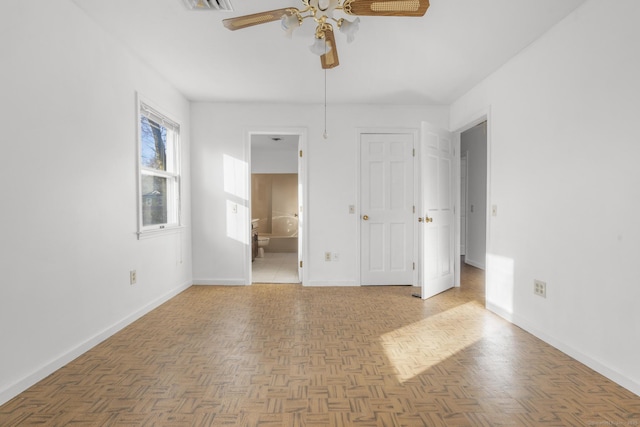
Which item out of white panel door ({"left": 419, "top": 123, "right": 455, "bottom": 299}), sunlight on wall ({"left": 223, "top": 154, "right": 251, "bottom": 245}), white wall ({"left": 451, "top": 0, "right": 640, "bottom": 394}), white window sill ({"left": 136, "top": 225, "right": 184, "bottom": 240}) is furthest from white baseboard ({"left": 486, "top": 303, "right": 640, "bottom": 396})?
white window sill ({"left": 136, "top": 225, "right": 184, "bottom": 240})

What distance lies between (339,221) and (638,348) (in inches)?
129

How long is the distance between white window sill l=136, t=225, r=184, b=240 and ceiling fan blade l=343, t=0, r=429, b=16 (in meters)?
2.77

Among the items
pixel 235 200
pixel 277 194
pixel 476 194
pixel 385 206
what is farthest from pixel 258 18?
pixel 277 194

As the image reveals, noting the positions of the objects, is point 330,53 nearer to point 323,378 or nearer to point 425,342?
point 323,378

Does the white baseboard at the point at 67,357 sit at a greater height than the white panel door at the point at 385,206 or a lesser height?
lesser

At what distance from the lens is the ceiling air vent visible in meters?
2.20

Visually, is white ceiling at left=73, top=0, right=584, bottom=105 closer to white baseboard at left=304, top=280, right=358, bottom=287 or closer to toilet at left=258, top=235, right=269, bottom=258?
white baseboard at left=304, top=280, right=358, bottom=287

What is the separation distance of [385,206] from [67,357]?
3772mm

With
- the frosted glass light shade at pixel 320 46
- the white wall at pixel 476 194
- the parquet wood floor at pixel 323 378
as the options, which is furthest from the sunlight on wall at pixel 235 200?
the white wall at pixel 476 194

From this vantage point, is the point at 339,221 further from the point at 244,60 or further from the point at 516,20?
the point at 516,20

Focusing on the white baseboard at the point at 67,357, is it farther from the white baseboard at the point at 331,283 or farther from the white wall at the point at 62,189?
the white baseboard at the point at 331,283

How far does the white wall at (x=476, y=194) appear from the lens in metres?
5.98

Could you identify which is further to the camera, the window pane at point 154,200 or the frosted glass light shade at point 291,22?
the window pane at point 154,200

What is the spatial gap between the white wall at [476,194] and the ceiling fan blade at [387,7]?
4535mm
